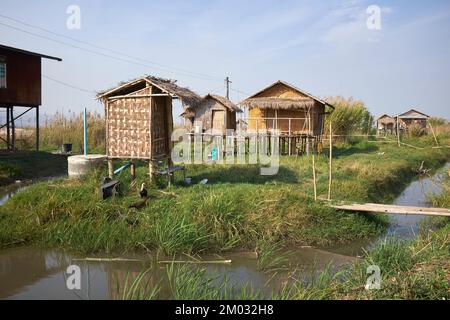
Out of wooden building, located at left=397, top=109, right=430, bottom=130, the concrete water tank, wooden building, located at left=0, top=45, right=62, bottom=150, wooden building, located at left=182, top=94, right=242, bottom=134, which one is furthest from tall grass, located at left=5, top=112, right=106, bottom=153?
wooden building, located at left=397, top=109, right=430, bottom=130

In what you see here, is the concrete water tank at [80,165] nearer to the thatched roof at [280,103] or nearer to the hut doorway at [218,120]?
the thatched roof at [280,103]

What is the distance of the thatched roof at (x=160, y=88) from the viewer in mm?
8773

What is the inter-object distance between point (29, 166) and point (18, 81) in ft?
14.5

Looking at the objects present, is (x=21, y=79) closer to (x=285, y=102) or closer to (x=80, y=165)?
(x=80, y=165)

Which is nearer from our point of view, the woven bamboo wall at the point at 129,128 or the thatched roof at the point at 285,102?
the woven bamboo wall at the point at 129,128

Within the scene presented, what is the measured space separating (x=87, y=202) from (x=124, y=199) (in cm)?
74

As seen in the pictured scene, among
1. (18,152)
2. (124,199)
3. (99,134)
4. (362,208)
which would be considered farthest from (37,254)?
(99,134)

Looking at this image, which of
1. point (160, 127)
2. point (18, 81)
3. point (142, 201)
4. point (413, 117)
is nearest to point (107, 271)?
point (142, 201)

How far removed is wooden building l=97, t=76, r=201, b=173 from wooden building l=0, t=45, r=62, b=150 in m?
8.64

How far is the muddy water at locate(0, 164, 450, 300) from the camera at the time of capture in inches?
207

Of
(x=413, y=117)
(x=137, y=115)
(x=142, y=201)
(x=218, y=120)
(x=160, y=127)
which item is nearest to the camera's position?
(x=142, y=201)

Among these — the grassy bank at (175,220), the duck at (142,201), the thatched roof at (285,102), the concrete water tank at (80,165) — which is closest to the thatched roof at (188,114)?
the thatched roof at (285,102)

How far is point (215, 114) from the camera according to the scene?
22188 millimetres
